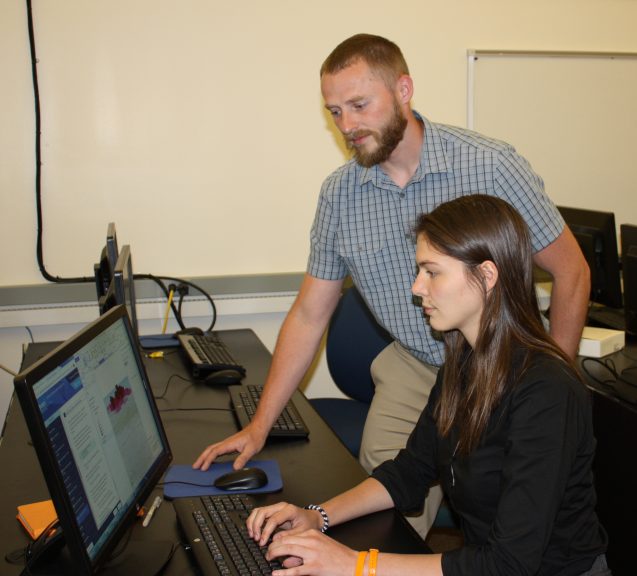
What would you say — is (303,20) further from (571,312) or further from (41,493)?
(41,493)

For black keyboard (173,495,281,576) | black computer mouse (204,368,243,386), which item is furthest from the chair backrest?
black keyboard (173,495,281,576)

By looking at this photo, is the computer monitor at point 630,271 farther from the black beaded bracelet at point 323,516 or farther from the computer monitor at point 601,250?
the black beaded bracelet at point 323,516

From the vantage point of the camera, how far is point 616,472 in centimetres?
229

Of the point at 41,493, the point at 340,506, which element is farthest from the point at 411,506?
the point at 41,493

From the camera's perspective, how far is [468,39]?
10.8 feet

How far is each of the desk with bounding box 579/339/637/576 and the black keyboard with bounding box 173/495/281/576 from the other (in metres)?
1.33

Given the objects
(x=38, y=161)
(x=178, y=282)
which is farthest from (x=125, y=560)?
(x=38, y=161)

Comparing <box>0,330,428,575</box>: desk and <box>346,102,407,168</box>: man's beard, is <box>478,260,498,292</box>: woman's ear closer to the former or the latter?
<box>0,330,428,575</box>: desk

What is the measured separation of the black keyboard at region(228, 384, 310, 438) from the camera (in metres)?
1.77

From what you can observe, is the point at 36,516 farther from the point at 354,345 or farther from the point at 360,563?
the point at 354,345

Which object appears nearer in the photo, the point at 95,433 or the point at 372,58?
the point at 95,433

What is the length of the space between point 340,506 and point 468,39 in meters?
2.53

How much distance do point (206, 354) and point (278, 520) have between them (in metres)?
1.21

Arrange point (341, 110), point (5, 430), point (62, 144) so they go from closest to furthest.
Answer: point (5, 430)
point (341, 110)
point (62, 144)
